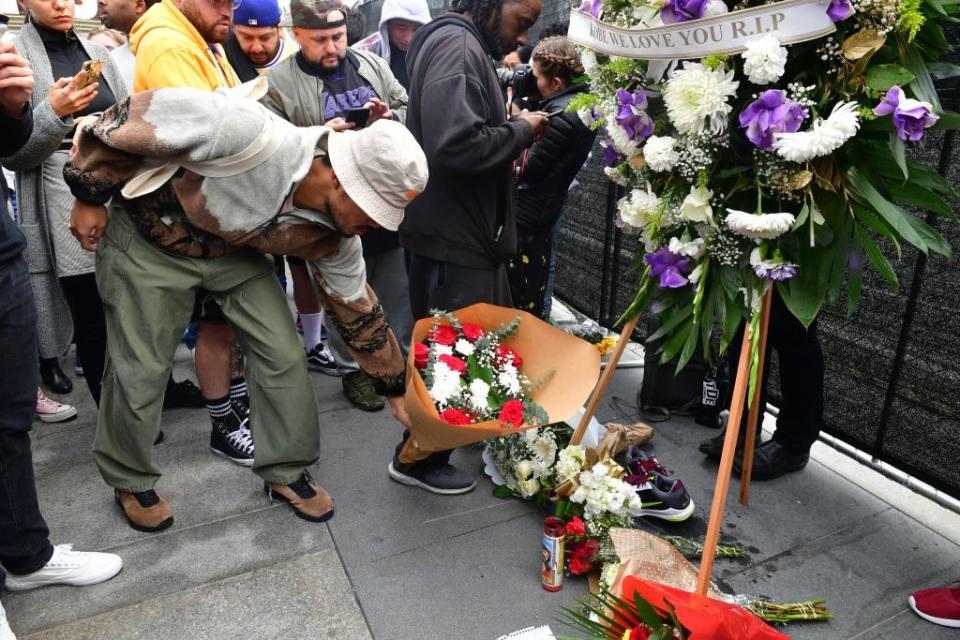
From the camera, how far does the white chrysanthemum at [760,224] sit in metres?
1.75

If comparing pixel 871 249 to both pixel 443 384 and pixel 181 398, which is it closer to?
pixel 443 384

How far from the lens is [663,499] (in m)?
2.60

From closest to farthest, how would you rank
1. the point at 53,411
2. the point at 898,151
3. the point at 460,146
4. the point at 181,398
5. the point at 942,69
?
the point at 898,151 < the point at 942,69 < the point at 460,146 < the point at 53,411 < the point at 181,398

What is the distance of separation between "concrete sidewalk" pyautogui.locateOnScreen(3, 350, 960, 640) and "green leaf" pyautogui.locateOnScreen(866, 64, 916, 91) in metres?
1.63

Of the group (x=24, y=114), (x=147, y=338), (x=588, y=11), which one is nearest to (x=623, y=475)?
(x=588, y=11)

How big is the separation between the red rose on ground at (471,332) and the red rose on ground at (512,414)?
329mm

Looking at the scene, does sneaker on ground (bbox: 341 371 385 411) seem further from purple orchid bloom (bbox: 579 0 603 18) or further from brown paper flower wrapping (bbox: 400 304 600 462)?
purple orchid bloom (bbox: 579 0 603 18)

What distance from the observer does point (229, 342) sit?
116 inches

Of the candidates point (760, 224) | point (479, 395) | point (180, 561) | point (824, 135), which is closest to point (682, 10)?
point (824, 135)

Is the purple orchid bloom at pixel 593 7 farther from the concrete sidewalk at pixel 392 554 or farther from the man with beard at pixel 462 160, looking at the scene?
the concrete sidewalk at pixel 392 554

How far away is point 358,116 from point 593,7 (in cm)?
147

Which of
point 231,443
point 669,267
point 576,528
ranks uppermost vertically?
point 669,267

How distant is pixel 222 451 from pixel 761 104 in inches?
104

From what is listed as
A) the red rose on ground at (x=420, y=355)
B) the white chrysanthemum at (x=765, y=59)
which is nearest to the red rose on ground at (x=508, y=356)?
the red rose on ground at (x=420, y=355)
